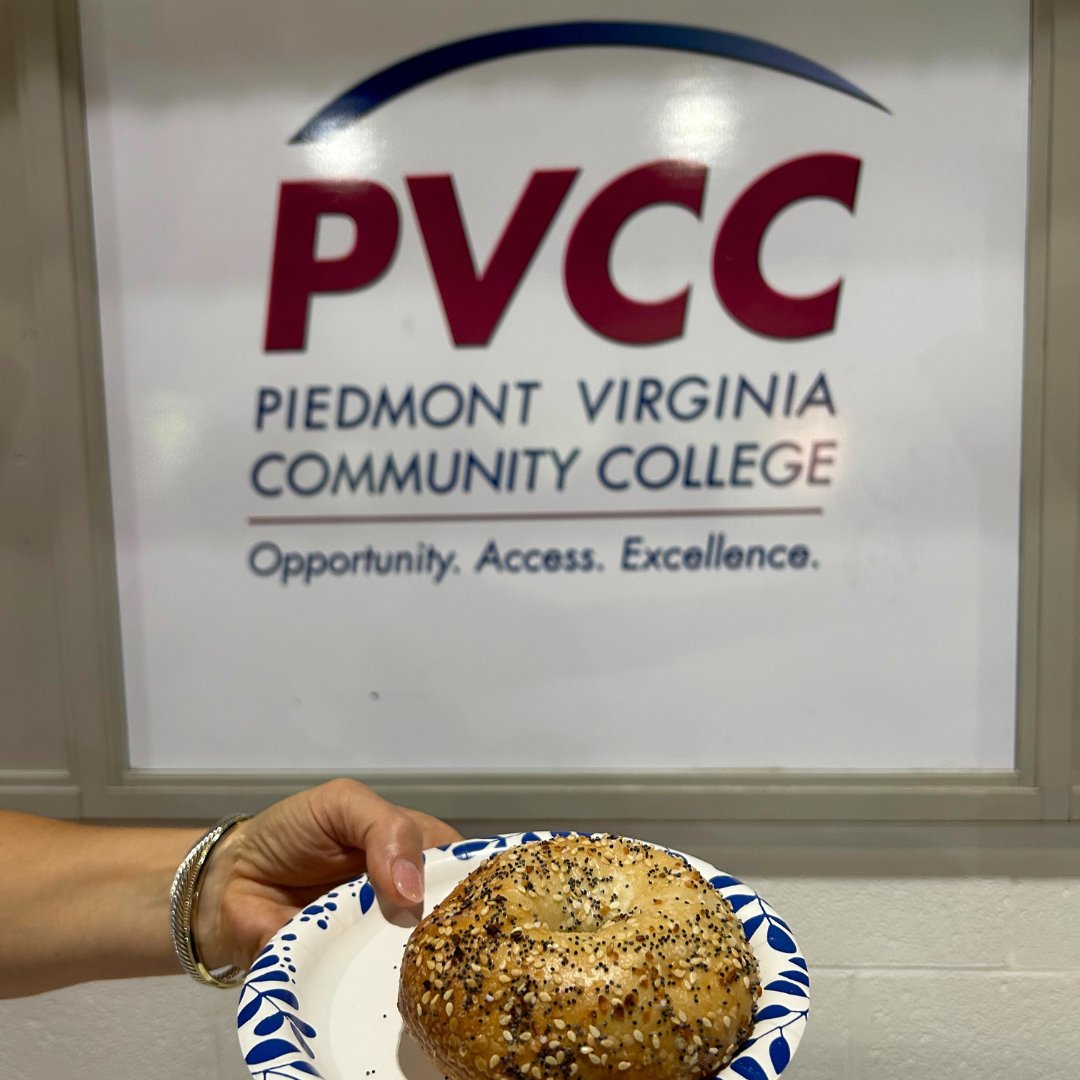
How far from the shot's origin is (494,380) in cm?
152

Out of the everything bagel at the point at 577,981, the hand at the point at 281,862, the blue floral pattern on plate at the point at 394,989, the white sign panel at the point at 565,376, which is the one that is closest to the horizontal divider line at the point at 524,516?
the white sign panel at the point at 565,376

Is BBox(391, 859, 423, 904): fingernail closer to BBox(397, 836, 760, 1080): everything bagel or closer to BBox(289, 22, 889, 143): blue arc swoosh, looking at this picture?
BBox(397, 836, 760, 1080): everything bagel

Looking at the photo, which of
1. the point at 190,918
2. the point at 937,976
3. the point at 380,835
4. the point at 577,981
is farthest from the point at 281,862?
the point at 937,976

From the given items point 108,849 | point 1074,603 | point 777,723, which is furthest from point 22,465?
point 1074,603

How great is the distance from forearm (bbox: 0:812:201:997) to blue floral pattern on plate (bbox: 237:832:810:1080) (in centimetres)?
45

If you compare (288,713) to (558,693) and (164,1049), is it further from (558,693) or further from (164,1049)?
(164,1049)

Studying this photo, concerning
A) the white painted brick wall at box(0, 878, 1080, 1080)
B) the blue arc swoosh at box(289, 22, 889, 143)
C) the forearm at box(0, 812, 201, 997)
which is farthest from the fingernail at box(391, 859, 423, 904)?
the blue arc swoosh at box(289, 22, 889, 143)

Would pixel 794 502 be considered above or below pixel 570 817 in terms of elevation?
above

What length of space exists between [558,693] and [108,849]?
718 millimetres

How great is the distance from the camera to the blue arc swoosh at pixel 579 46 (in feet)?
4.74

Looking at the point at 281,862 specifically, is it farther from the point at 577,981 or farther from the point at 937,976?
the point at 937,976

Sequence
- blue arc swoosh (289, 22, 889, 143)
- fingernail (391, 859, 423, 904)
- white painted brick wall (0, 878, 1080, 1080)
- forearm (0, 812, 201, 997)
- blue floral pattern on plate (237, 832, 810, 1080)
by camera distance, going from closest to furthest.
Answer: blue floral pattern on plate (237, 832, 810, 1080), fingernail (391, 859, 423, 904), forearm (0, 812, 201, 997), blue arc swoosh (289, 22, 889, 143), white painted brick wall (0, 878, 1080, 1080)

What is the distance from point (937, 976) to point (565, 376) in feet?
4.08

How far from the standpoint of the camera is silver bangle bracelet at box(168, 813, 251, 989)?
46.1 inches
